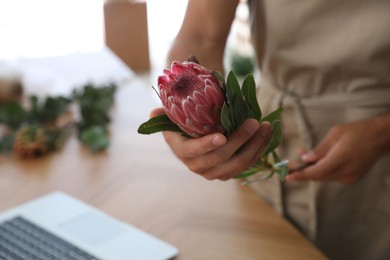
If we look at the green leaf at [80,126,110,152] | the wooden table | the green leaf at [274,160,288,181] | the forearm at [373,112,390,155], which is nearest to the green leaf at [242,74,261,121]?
the green leaf at [274,160,288,181]

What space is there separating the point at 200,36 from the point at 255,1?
14 cm

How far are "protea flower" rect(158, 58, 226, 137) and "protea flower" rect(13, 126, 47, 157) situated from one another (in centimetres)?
65

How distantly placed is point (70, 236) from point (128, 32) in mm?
1259

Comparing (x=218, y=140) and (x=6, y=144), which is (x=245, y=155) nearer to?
(x=218, y=140)

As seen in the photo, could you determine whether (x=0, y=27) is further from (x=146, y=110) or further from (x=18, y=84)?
A: (x=146, y=110)

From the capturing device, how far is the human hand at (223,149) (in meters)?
0.56

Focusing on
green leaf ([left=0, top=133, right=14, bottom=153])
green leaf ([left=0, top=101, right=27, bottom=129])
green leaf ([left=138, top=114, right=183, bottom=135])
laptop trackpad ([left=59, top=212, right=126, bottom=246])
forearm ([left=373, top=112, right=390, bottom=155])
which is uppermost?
green leaf ([left=138, top=114, right=183, bottom=135])

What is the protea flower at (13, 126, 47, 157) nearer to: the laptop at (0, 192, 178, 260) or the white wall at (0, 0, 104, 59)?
the laptop at (0, 192, 178, 260)

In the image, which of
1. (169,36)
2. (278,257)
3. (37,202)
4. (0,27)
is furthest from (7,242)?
(169,36)

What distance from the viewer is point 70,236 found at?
0.81 m

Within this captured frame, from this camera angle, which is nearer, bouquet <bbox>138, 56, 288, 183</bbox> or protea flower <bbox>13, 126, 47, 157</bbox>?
bouquet <bbox>138, 56, 288, 183</bbox>

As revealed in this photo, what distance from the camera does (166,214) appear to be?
0.88 m

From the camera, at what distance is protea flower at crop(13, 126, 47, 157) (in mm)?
1104

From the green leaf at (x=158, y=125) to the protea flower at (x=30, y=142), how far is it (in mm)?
609
